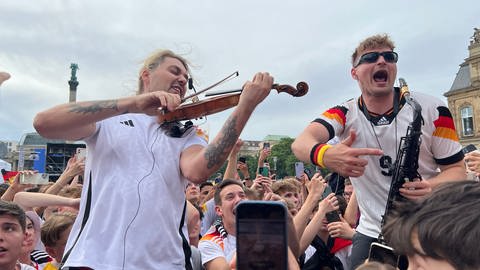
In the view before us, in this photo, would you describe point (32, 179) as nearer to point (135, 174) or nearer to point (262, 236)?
point (135, 174)

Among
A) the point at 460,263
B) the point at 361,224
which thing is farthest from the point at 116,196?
the point at 361,224

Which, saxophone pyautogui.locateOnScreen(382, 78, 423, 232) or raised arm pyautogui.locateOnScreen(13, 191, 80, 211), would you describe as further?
raised arm pyautogui.locateOnScreen(13, 191, 80, 211)

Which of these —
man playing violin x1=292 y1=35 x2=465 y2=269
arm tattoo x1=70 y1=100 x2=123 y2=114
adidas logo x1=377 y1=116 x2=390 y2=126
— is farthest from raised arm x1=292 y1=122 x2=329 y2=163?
arm tattoo x1=70 y1=100 x2=123 y2=114

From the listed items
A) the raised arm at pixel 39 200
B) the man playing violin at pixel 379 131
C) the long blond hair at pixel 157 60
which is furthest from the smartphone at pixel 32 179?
the man playing violin at pixel 379 131

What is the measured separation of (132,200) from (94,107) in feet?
1.94

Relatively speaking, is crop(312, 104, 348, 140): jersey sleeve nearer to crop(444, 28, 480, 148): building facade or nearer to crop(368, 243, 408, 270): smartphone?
crop(368, 243, 408, 270): smartphone

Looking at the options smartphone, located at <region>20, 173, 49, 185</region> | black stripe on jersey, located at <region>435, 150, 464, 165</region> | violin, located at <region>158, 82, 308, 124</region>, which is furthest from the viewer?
smartphone, located at <region>20, 173, 49, 185</region>

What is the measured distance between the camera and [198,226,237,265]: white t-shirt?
4.03 metres

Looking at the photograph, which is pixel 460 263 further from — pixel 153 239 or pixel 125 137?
pixel 125 137

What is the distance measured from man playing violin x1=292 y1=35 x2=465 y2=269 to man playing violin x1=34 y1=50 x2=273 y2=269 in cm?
87

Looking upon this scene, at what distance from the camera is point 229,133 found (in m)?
2.56

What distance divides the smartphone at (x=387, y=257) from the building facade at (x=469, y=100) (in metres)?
43.9

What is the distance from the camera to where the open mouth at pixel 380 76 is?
3426mm

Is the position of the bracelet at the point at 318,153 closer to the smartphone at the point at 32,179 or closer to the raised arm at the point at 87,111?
the raised arm at the point at 87,111
